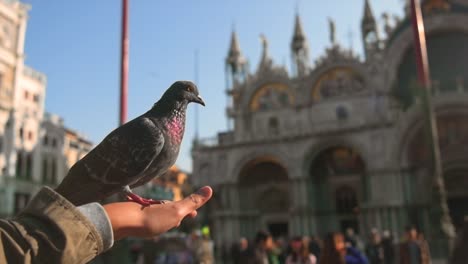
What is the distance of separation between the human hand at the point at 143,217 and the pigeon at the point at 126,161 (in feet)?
0.40

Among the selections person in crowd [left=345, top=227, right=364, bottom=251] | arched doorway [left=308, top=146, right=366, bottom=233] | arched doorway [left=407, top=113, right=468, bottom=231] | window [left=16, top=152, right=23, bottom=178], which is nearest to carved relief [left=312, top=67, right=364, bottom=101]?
arched doorway [left=308, top=146, right=366, bottom=233]

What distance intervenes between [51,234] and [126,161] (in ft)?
2.09

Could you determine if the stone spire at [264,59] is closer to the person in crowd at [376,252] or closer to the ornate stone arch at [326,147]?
the ornate stone arch at [326,147]

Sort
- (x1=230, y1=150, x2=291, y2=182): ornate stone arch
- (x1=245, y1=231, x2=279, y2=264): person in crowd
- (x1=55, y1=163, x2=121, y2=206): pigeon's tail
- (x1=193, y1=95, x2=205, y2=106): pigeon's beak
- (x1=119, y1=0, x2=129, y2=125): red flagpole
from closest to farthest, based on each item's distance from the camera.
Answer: (x1=55, y1=163, x2=121, y2=206): pigeon's tail < (x1=193, y1=95, x2=205, y2=106): pigeon's beak < (x1=245, y1=231, x2=279, y2=264): person in crowd < (x1=119, y1=0, x2=129, y2=125): red flagpole < (x1=230, y1=150, x2=291, y2=182): ornate stone arch

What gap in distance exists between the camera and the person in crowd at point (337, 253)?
5.37m

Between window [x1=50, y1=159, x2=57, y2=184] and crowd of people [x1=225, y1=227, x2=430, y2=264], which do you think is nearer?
crowd of people [x1=225, y1=227, x2=430, y2=264]

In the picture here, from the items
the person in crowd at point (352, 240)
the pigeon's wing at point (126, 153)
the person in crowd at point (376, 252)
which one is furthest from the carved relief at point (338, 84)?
the pigeon's wing at point (126, 153)

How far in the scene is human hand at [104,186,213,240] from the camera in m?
1.53

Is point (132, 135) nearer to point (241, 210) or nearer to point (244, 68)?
point (241, 210)

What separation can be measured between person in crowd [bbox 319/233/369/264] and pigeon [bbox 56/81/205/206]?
3.77m

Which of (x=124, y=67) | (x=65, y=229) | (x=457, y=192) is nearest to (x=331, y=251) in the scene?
(x=65, y=229)

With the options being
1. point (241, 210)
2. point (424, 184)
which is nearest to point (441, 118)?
point (424, 184)

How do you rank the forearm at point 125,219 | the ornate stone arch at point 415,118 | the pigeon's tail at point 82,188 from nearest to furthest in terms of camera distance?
the forearm at point 125,219 < the pigeon's tail at point 82,188 < the ornate stone arch at point 415,118

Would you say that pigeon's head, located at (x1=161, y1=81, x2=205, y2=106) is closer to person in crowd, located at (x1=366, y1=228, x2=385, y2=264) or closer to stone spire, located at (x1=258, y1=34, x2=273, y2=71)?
person in crowd, located at (x1=366, y1=228, x2=385, y2=264)
